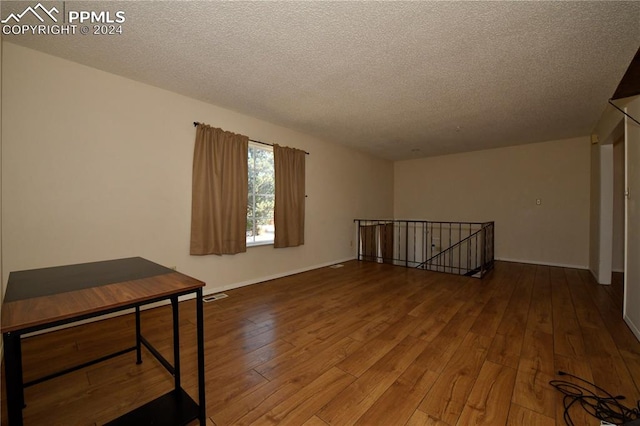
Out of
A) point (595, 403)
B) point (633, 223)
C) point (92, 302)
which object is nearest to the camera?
point (92, 302)

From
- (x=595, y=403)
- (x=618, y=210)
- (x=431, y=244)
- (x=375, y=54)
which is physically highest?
(x=375, y=54)

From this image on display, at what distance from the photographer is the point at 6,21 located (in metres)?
1.90

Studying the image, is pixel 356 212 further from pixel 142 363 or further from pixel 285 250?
pixel 142 363

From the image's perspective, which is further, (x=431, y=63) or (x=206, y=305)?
(x=206, y=305)

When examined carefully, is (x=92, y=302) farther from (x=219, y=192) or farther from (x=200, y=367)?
(x=219, y=192)

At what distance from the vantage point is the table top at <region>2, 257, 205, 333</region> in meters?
0.94

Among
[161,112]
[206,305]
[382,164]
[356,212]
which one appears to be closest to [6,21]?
[161,112]

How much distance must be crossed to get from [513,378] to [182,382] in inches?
86.1

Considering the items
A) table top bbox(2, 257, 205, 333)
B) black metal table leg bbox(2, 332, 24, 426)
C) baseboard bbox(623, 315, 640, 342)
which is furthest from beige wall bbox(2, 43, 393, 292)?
baseboard bbox(623, 315, 640, 342)

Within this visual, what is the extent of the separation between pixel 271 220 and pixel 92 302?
3.14m

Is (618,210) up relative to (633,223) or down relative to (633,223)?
up

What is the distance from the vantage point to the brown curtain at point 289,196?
13.5 ft

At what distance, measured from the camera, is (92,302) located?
3.48 feet

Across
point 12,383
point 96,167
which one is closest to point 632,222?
point 12,383
